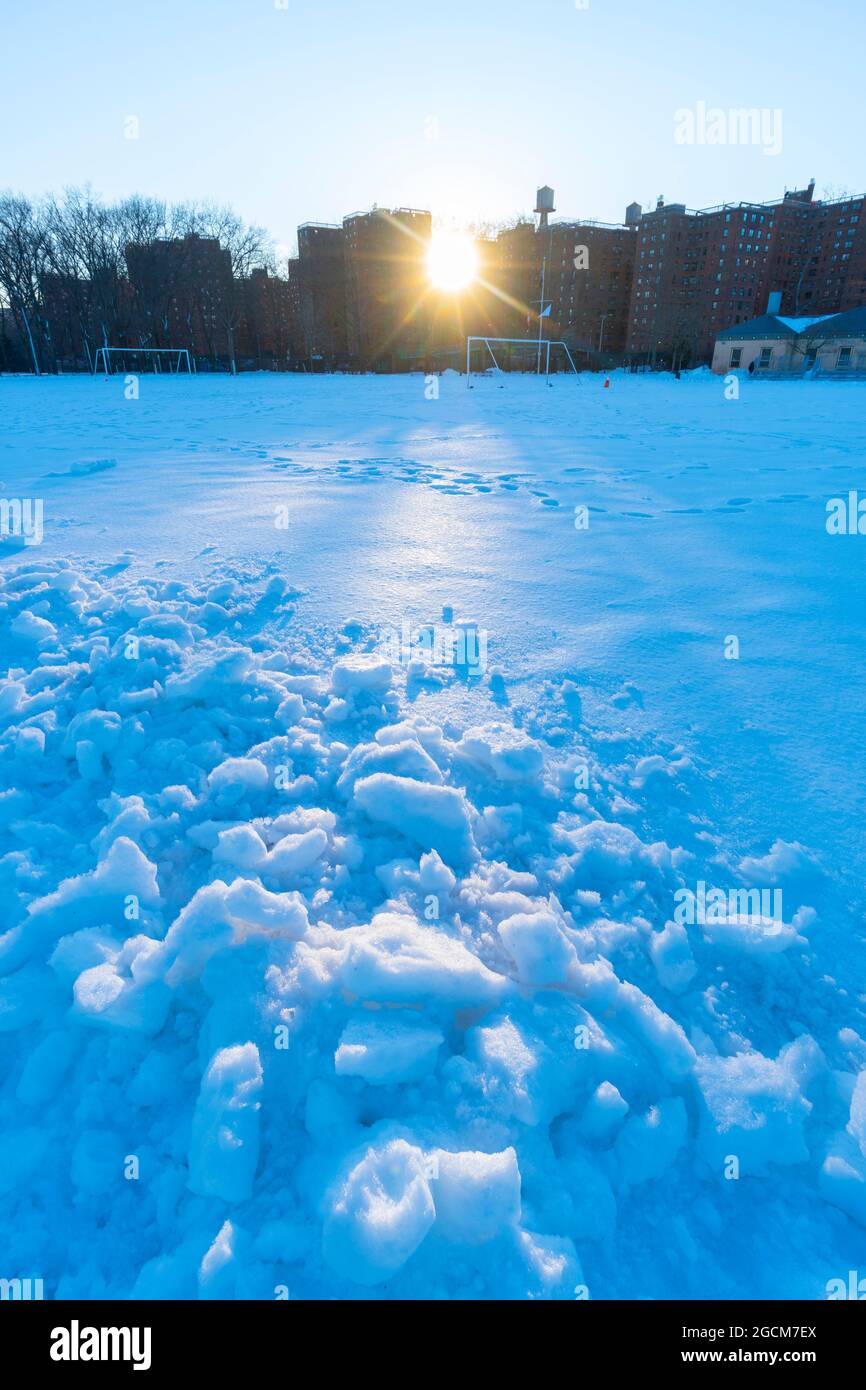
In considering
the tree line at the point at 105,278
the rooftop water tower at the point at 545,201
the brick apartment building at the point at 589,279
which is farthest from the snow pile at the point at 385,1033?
the rooftop water tower at the point at 545,201

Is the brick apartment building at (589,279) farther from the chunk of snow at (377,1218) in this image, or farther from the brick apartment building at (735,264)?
the chunk of snow at (377,1218)

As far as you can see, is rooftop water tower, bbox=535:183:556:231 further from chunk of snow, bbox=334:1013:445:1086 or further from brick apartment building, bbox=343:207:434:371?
chunk of snow, bbox=334:1013:445:1086

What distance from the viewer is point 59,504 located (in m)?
6.39

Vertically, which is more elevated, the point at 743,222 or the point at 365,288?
the point at 743,222

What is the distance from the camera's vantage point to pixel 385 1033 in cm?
173

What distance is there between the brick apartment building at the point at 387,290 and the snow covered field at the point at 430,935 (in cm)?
6842

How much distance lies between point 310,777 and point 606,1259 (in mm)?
1742

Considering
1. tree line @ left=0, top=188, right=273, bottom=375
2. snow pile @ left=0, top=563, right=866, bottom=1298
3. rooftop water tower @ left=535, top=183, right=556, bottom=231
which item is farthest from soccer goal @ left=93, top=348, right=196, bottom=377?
snow pile @ left=0, top=563, right=866, bottom=1298

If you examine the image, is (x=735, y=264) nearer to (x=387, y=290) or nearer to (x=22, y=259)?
(x=387, y=290)

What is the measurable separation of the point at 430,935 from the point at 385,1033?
34 cm

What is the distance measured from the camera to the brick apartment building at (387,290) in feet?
215

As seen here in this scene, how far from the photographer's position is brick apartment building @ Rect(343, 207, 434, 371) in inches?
2584
